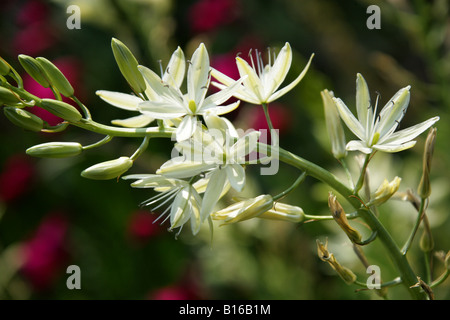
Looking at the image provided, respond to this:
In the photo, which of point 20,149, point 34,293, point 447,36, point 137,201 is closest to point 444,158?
point 447,36

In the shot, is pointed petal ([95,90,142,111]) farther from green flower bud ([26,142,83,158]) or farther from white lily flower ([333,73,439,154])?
white lily flower ([333,73,439,154])

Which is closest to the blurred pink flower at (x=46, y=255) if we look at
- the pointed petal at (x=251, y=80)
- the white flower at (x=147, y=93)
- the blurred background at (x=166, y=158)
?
the blurred background at (x=166, y=158)

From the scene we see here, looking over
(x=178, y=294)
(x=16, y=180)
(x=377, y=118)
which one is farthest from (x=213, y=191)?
(x=16, y=180)

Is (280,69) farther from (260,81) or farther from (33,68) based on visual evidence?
(33,68)

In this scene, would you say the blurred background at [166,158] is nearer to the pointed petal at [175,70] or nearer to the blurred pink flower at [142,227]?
the blurred pink flower at [142,227]
